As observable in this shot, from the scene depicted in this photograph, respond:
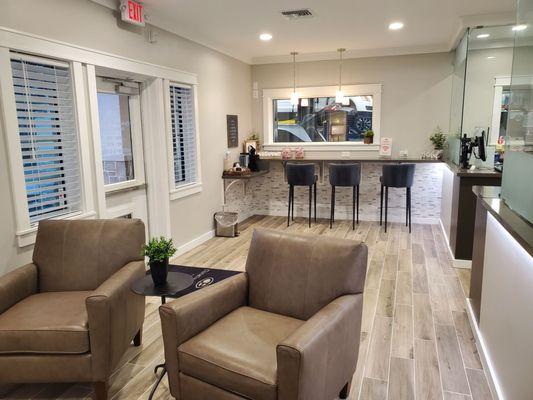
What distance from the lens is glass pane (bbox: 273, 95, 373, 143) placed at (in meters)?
6.16

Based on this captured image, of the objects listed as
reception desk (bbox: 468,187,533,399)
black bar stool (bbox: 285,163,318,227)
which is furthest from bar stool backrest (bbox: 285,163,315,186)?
reception desk (bbox: 468,187,533,399)

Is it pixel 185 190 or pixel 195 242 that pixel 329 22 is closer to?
pixel 185 190

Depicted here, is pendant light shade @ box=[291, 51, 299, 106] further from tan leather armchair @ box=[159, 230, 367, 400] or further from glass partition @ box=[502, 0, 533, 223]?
tan leather armchair @ box=[159, 230, 367, 400]

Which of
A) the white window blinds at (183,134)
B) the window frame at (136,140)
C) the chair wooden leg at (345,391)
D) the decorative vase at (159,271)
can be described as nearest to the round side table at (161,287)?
the decorative vase at (159,271)

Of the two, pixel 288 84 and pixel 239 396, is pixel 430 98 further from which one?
pixel 239 396

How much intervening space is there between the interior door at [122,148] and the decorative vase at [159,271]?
172 cm

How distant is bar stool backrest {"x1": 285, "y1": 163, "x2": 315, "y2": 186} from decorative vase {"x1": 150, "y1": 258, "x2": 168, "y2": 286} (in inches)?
146

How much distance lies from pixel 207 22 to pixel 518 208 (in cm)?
353

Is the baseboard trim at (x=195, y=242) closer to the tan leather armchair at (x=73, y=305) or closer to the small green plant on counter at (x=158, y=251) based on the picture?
the tan leather armchair at (x=73, y=305)

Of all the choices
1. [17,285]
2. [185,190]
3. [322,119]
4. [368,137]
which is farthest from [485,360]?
[322,119]

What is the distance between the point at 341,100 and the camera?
592 centimetres

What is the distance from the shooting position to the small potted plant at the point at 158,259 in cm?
210

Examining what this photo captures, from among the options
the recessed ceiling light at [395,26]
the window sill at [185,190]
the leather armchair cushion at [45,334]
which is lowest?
the leather armchair cushion at [45,334]

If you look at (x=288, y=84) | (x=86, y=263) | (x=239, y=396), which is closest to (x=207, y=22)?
(x=288, y=84)
